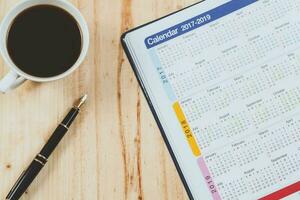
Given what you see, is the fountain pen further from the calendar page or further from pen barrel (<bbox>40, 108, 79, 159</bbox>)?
the calendar page

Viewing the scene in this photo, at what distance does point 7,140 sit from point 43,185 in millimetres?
83

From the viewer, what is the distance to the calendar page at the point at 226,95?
0.73m

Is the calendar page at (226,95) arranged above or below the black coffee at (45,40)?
below

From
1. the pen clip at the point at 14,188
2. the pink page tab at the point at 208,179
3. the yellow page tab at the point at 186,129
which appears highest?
the yellow page tab at the point at 186,129

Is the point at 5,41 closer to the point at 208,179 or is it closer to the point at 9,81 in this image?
the point at 9,81

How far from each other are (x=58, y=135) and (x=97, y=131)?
0.06m

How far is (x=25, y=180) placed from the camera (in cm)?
72

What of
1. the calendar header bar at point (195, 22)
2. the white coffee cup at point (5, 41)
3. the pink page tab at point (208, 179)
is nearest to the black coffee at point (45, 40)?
the white coffee cup at point (5, 41)

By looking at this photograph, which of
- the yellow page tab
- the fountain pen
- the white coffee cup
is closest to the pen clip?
the fountain pen

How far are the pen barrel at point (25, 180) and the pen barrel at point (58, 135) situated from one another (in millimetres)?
17

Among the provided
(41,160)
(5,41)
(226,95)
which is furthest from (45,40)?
(226,95)

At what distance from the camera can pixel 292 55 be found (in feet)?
2.44

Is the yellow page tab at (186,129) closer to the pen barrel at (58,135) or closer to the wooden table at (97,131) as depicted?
the wooden table at (97,131)

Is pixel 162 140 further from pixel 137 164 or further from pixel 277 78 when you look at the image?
pixel 277 78
